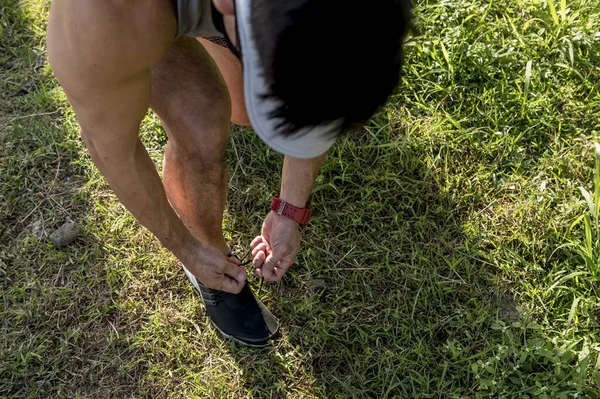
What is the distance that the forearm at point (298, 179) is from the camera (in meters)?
2.13

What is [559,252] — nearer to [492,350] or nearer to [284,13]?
[492,350]

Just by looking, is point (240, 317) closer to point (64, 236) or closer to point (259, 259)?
point (259, 259)

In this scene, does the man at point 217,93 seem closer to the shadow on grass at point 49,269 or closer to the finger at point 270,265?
the finger at point 270,265

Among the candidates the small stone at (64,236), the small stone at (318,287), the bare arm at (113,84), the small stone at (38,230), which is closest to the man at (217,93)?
the bare arm at (113,84)

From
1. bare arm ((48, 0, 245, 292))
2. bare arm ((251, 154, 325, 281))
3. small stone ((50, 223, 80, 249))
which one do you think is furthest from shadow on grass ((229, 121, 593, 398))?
bare arm ((48, 0, 245, 292))

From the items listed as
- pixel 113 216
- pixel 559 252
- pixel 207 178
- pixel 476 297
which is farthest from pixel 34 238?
pixel 559 252

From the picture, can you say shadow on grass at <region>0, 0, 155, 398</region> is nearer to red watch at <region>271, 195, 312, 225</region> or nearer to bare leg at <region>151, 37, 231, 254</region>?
bare leg at <region>151, 37, 231, 254</region>

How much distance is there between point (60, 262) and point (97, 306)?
0.87ft

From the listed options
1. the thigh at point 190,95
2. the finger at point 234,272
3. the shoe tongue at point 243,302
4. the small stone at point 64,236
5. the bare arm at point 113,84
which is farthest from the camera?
the small stone at point 64,236

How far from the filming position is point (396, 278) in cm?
240

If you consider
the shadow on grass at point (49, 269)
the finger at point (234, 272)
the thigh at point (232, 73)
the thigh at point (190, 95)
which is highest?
the thigh at point (190, 95)

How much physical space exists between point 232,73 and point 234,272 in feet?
2.59

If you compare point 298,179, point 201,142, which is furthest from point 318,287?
point 201,142

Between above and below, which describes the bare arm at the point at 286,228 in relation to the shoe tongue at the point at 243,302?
above
